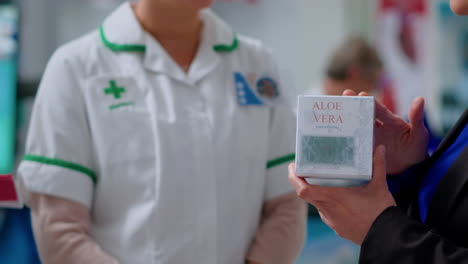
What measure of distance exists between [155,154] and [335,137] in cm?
52

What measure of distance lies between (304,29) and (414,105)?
322 centimetres

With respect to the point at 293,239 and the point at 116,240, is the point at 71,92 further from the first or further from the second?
the point at 293,239

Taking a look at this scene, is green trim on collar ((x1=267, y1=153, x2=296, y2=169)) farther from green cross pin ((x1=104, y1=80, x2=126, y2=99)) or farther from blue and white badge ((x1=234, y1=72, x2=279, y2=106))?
green cross pin ((x1=104, y1=80, x2=126, y2=99))

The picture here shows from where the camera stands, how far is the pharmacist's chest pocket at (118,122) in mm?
1238

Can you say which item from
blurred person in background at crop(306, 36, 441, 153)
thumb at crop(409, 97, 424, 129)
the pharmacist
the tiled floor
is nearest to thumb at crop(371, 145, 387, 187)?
thumb at crop(409, 97, 424, 129)

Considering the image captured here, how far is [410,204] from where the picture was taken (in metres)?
1.07

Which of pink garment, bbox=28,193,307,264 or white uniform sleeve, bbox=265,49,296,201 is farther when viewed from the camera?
white uniform sleeve, bbox=265,49,296,201

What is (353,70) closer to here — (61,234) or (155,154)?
(155,154)

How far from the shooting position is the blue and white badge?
53.5 inches

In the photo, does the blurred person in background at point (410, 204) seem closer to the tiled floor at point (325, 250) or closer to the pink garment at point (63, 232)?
the pink garment at point (63, 232)

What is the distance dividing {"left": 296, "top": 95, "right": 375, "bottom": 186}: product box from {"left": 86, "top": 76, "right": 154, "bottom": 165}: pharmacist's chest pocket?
50 centimetres

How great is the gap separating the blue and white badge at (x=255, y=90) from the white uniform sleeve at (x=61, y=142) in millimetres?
380

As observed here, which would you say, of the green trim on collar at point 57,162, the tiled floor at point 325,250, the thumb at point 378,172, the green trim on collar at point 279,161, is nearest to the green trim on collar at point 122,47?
the green trim on collar at point 57,162

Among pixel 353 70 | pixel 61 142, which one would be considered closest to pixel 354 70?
pixel 353 70
